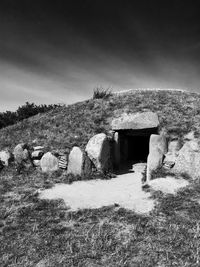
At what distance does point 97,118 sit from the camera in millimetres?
14328

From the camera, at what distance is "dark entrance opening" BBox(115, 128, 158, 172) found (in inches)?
516

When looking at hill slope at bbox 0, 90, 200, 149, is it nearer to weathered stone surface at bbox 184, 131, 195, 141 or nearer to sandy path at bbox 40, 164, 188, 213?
weathered stone surface at bbox 184, 131, 195, 141

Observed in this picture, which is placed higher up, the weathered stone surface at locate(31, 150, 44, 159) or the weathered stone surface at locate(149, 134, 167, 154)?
the weathered stone surface at locate(149, 134, 167, 154)

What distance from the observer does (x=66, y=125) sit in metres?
14.4

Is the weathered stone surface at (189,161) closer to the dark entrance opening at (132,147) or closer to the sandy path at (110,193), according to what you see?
the sandy path at (110,193)

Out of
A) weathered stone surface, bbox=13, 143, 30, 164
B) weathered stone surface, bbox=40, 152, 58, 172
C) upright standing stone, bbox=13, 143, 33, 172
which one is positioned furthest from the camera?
weathered stone surface, bbox=13, 143, 30, 164

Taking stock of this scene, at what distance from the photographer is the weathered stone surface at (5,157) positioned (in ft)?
40.6

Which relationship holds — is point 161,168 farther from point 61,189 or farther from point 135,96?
point 135,96

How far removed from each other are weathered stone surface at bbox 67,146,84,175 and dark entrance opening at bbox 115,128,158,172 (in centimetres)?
239

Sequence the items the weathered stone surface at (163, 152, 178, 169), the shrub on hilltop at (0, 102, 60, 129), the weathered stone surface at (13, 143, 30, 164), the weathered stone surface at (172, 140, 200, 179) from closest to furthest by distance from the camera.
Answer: the weathered stone surface at (172, 140, 200, 179), the weathered stone surface at (163, 152, 178, 169), the weathered stone surface at (13, 143, 30, 164), the shrub on hilltop at (0, 102, 60, 129)

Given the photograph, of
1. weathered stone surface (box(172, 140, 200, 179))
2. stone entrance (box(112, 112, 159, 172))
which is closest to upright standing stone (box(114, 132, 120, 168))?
stone entrance (box(112, 112, 159, 172))

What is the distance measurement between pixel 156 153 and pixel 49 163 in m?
4.57

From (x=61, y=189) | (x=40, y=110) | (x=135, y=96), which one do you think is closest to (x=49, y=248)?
(x=61, y=189)

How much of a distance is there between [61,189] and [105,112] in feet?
21.0
